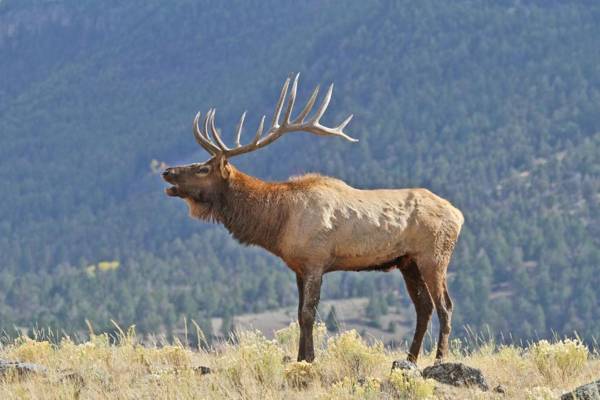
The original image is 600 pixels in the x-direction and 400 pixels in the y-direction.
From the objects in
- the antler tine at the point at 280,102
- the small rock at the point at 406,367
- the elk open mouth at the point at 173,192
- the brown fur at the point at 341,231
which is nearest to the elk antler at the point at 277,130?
the antler tine at the point at 280,102

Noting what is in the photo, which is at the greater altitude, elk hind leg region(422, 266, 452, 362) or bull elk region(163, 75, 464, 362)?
bull elk region(163, 75, 464, 362)

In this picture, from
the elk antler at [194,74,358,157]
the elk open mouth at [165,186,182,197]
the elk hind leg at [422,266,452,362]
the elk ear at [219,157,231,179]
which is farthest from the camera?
the elk open mouth at [165,186,182,197]

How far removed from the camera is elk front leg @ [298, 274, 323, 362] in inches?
572

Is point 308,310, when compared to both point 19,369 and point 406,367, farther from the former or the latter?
point 19,369

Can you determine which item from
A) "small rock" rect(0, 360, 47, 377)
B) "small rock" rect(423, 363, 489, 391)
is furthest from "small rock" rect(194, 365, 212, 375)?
"small rock" rect(423, 363, 489, 391)

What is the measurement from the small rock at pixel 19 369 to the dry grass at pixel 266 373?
8 cm

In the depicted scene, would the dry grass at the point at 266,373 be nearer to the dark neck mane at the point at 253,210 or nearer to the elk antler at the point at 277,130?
the dark neck mane at the point at 253,210

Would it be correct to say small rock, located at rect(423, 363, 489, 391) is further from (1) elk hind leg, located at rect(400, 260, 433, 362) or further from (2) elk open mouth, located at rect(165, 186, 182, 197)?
(2) elk open mouth, located at rect(165, 186, 182, 197)

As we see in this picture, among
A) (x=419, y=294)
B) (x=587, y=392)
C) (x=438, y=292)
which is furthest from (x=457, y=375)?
(x=419, y=294)

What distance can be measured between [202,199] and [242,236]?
815 mm

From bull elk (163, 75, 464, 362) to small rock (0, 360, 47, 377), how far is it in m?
2.76

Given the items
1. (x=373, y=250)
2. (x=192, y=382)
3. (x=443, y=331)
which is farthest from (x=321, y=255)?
(x=192, y=382)

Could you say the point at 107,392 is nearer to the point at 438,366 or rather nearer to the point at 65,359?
the point at 65,359

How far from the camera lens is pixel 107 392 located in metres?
13.1
